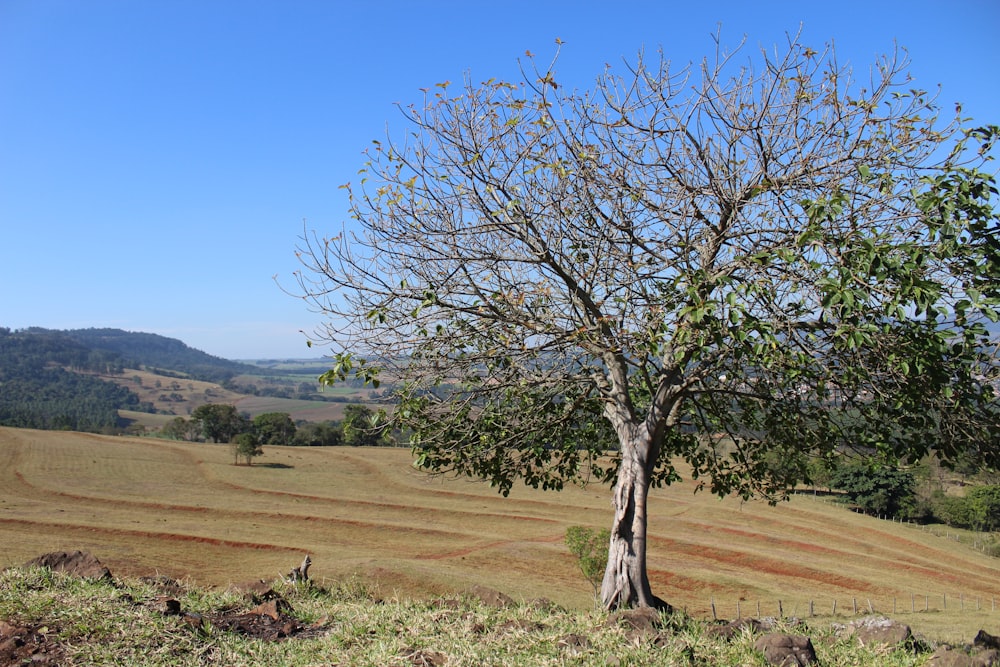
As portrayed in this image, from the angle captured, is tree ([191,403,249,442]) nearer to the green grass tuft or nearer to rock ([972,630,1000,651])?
the green grass tuft

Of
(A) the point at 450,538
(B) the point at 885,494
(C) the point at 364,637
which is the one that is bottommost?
(A) the point at 450,538

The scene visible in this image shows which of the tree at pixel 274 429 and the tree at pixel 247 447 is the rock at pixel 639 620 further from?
the tree at pixel 274 429

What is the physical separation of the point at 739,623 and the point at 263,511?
5188 cm

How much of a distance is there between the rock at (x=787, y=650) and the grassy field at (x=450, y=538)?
62.7ft

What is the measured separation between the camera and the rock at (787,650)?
211 inches

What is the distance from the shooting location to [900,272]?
6.11 metres

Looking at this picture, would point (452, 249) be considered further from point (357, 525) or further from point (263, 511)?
point (263, 511)

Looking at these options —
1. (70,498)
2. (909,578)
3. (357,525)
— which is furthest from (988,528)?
(70,498)

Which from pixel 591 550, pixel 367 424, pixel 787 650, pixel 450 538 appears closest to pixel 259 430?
pixel 450 538

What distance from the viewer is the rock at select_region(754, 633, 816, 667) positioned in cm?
537

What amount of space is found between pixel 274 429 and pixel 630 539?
107 m

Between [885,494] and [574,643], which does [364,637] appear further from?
[885,494]

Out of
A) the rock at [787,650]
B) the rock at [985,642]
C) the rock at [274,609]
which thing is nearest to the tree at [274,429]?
the rock at [274,609]

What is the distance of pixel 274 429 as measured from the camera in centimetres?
10831
